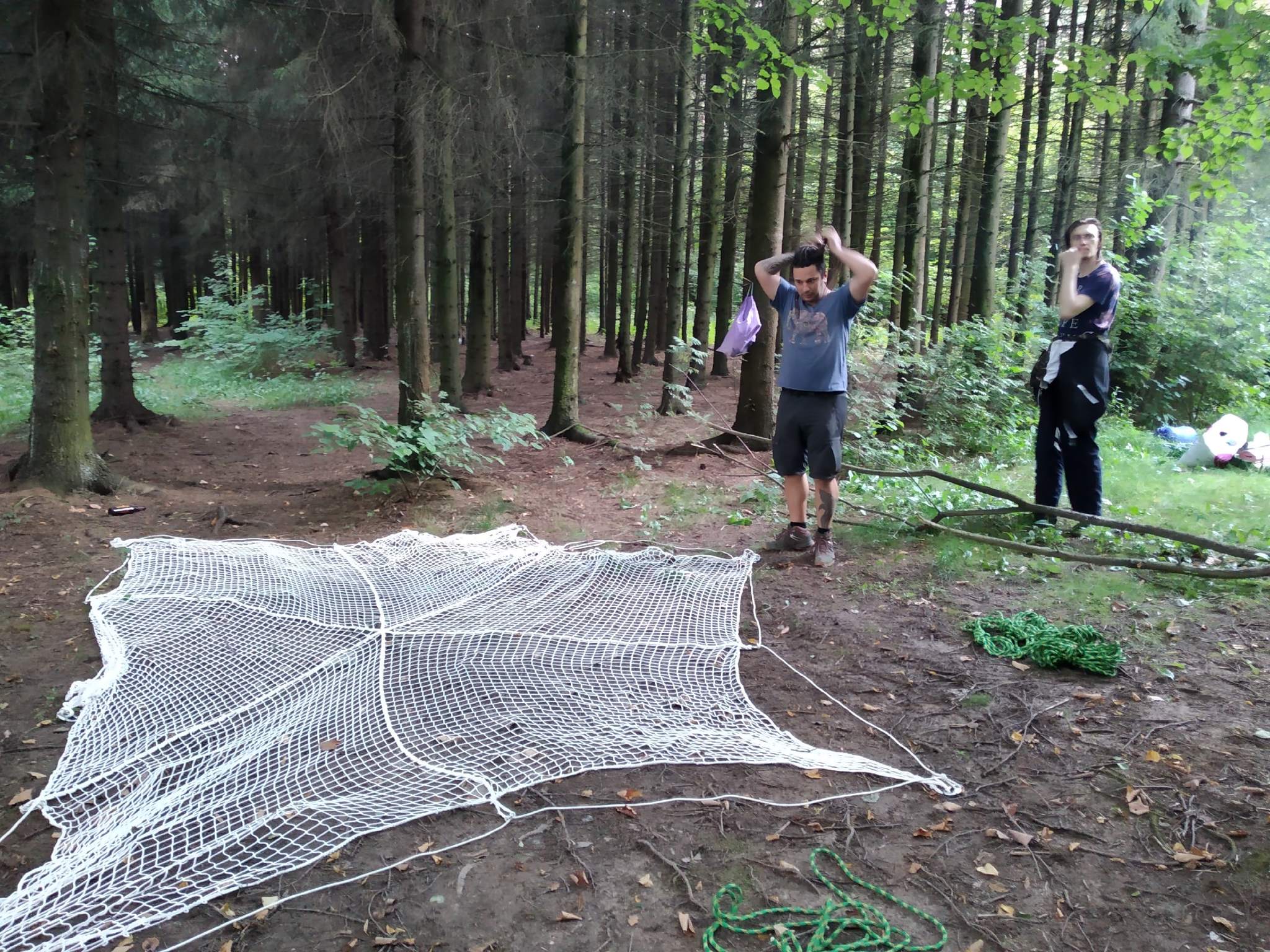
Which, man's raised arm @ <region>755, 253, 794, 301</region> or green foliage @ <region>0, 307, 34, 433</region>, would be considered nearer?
man's raised arm @ <region>755, 253, 794, 301</region>

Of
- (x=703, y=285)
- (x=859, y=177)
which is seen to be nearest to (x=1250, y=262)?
(x=859, y=177)

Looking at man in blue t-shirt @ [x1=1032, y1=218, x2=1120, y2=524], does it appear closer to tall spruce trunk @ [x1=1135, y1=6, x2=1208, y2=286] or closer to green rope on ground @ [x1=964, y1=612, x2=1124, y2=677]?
green rope on ground @ [x1=964, y1=612, x2=1124, y2=677]

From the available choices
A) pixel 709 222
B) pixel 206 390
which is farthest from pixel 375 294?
pixel 709 222

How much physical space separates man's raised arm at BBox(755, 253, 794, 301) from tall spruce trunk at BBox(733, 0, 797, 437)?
2.85 metres

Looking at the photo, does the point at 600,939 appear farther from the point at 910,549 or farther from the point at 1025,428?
the point at 1025,428

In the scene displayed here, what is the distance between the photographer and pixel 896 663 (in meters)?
3.92

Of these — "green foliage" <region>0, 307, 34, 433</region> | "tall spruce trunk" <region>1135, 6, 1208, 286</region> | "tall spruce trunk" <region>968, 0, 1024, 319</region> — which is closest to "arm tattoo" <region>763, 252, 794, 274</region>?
"tall spruce trunk" <region>968, 0, 1024, 319</region>

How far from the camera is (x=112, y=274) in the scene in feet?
33.7

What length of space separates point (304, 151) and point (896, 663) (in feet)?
43.6

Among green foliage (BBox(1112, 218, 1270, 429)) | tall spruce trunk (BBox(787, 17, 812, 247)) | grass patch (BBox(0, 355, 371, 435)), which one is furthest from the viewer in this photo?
tall spruce trunk (BBox(787, 17, 812, 247))

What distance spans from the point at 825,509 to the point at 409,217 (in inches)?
190

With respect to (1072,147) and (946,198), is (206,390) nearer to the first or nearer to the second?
(946,198)

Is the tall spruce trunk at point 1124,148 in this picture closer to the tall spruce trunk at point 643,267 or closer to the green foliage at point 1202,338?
the green foliage at point 1202,338

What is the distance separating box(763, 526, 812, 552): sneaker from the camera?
5.49 meters
